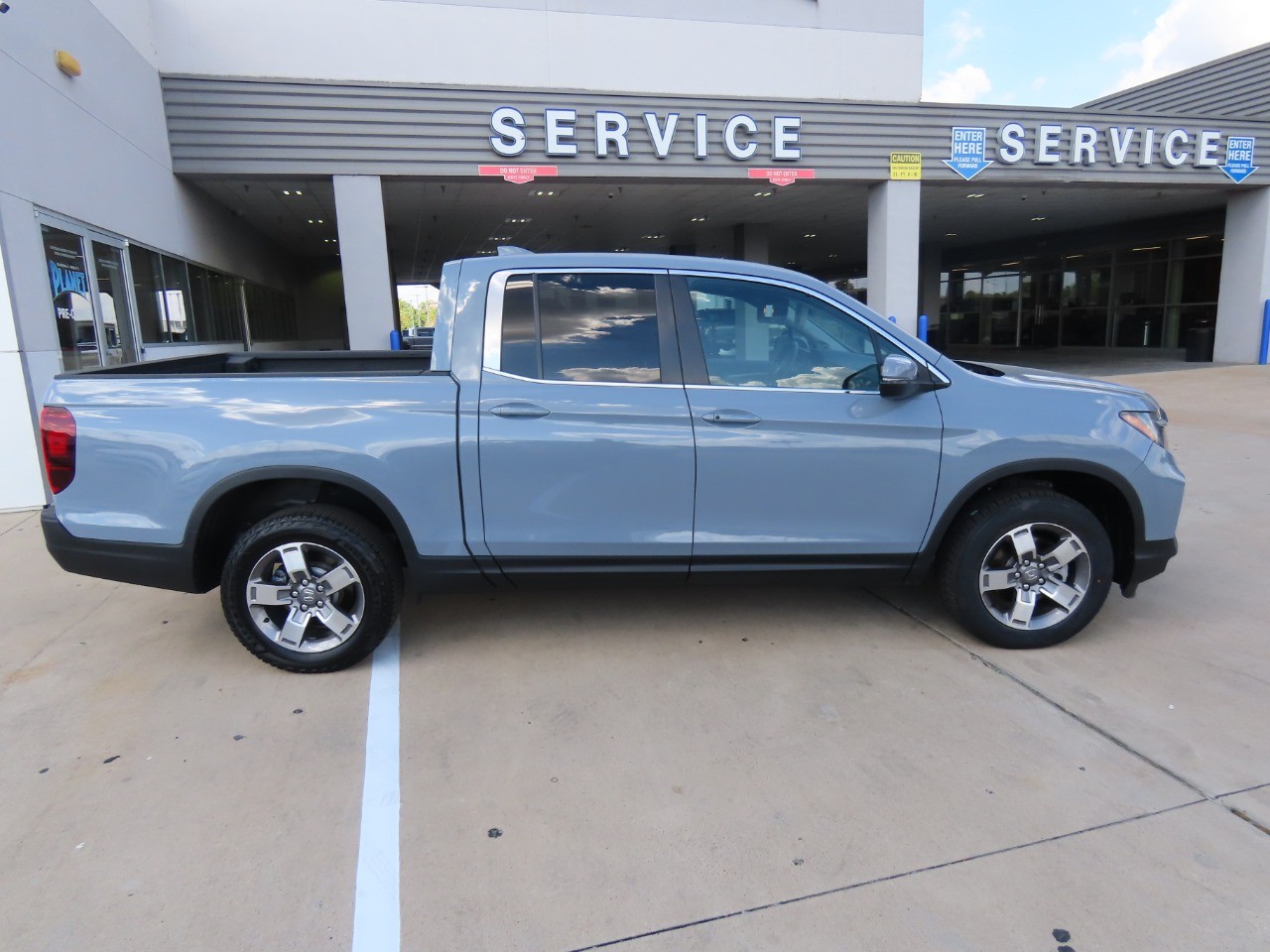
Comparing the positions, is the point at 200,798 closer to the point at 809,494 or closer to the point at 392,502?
the point at 392,502

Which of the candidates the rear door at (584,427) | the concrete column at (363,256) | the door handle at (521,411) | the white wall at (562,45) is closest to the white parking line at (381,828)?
the rear door at (584,427)

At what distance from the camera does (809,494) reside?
3.65 m

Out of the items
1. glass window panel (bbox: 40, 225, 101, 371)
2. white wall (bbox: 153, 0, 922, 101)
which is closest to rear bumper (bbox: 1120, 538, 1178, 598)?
glass window panel (bbox: 40, 225, 101, 371)

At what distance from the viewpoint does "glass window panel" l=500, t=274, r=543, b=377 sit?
3.59 metres

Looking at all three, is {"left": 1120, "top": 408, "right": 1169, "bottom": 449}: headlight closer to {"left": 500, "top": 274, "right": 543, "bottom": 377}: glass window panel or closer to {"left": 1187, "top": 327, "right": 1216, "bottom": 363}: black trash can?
{"left": 500, "top": 274, "right": 543, "bottom": 377}: glass window panel

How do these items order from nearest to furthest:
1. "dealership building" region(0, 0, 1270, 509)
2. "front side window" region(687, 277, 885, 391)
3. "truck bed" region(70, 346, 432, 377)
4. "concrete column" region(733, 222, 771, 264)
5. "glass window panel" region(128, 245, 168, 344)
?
"front side window" region(687, 277, 885, 391) < "truck bed" region(70, 346, 432, 377) < "dealership building" region(0, 0, 1270, 509) < "glass window panel" region(128, 245, 168, 344) < "concrete column" region(733, 222, 771, 264)

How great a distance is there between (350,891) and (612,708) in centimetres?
129

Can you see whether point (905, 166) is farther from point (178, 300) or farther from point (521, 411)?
point (521, 411)

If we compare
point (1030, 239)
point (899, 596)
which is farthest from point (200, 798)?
point (1030, 239)

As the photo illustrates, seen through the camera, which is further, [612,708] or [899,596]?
[899,596]

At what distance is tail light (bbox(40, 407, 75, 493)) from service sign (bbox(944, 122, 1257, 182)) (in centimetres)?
1534

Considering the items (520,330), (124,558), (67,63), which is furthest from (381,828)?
(67,63)

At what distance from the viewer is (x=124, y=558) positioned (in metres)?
3.55

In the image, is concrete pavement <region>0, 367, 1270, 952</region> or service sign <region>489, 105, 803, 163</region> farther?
service sign <region>489, 105, 803, 163</region>
